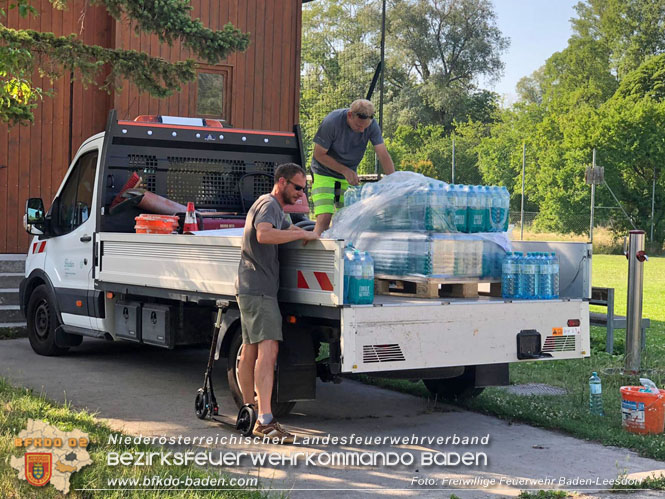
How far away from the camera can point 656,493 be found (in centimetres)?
593

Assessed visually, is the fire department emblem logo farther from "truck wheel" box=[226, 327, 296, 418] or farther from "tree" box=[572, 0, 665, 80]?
"tree" box=[572, 0, 665, 80]

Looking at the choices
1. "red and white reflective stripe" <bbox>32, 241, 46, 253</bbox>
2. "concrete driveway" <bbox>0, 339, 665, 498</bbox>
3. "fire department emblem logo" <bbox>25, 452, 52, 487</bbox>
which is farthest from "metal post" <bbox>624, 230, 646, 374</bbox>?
"red and white reflective stripe" <bbox>32, 241, 46, 253</bbox>

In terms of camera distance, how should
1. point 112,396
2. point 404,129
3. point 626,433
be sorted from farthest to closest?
point 404,129 → point 112,396 → point 626,433

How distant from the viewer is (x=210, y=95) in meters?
16.8

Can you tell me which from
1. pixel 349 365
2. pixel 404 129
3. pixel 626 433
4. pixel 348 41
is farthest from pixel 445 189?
pixel 348 41

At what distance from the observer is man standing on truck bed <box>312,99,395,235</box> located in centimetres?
860

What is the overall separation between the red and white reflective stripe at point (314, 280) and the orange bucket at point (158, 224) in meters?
2.67

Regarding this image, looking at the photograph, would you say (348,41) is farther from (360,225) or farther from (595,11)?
(360,225)

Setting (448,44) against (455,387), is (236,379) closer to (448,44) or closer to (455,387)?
(455,387)

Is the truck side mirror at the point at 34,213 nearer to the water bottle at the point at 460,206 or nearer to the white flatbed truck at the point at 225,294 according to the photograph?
the white flatbed truck at the point at 225,294

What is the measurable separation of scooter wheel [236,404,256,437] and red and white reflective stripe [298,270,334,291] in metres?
1.00

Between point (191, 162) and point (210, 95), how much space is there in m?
6.55

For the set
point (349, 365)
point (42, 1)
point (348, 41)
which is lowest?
point (349, 365)

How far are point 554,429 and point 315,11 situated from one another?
64695mm
